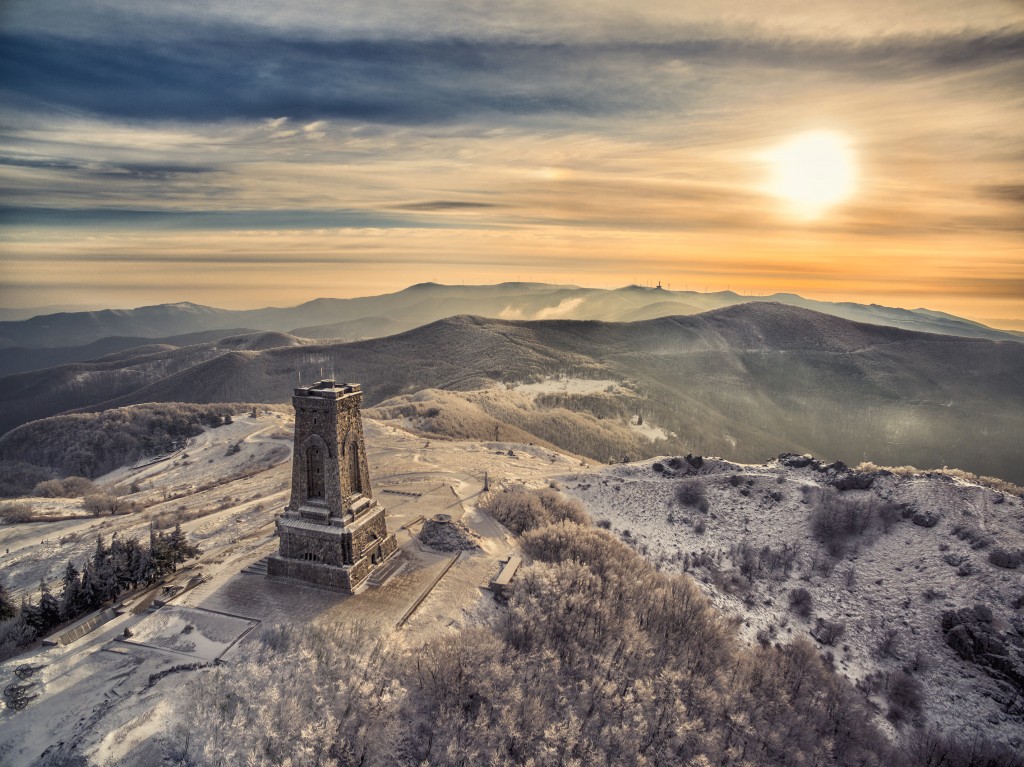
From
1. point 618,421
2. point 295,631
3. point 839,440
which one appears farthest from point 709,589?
point 839,440

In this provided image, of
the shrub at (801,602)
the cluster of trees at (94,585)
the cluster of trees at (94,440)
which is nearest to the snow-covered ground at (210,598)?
the cluster of trees at (94,585)

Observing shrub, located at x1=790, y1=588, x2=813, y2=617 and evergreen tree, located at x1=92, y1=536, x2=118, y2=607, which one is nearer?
evergreen tree, located at x1=92, y1=536, x2=118, y2=607

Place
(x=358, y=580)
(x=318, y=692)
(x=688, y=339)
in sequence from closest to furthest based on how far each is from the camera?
(x=318, y=692), (x=358, y=580), (x=688, y=339)

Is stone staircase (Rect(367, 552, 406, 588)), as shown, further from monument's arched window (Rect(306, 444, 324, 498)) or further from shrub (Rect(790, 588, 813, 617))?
shrub (Rect(790, 588, 813, 617))

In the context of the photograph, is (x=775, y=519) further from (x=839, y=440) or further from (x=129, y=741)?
(x=839, y=440)

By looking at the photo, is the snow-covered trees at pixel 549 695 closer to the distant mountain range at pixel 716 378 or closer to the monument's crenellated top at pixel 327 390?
the monument's crenellated top at pixel 327 390

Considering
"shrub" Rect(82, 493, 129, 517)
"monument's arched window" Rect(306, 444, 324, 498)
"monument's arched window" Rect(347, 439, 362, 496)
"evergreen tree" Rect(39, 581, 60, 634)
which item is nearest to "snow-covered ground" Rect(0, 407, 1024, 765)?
"evergreen tree" Rect(39, 581, 60, 634)

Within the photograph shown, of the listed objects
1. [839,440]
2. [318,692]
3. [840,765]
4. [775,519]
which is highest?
[318,692]
